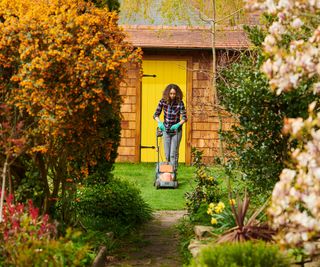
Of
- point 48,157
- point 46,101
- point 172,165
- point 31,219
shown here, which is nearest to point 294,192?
point 31,219

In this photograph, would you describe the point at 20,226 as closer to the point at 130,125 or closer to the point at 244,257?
the point at 244,257

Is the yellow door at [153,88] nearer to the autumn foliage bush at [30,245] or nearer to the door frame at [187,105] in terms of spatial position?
the door frame at [187,105]

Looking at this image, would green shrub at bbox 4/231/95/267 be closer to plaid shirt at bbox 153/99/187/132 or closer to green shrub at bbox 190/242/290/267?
green shrub at bbox 190/242/290/267

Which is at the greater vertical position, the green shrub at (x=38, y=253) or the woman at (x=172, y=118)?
the woman at (x=172, y=118)

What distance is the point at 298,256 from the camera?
257 inches

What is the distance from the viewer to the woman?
13211 millimetres

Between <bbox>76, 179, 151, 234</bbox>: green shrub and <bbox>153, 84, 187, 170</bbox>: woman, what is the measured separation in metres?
2.45

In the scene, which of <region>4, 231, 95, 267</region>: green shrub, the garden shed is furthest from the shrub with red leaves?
the garden shed

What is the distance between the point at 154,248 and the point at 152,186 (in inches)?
179

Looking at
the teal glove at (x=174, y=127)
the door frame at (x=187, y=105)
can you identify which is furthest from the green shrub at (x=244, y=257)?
the door frame at (x=187, y=105)

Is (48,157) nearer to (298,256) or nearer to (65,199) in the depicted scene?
(65,199)

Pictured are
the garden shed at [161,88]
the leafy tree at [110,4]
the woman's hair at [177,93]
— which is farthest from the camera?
the garden shed at [161,88]

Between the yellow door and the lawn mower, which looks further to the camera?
the yellow door

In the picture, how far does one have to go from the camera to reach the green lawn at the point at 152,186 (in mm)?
12048
